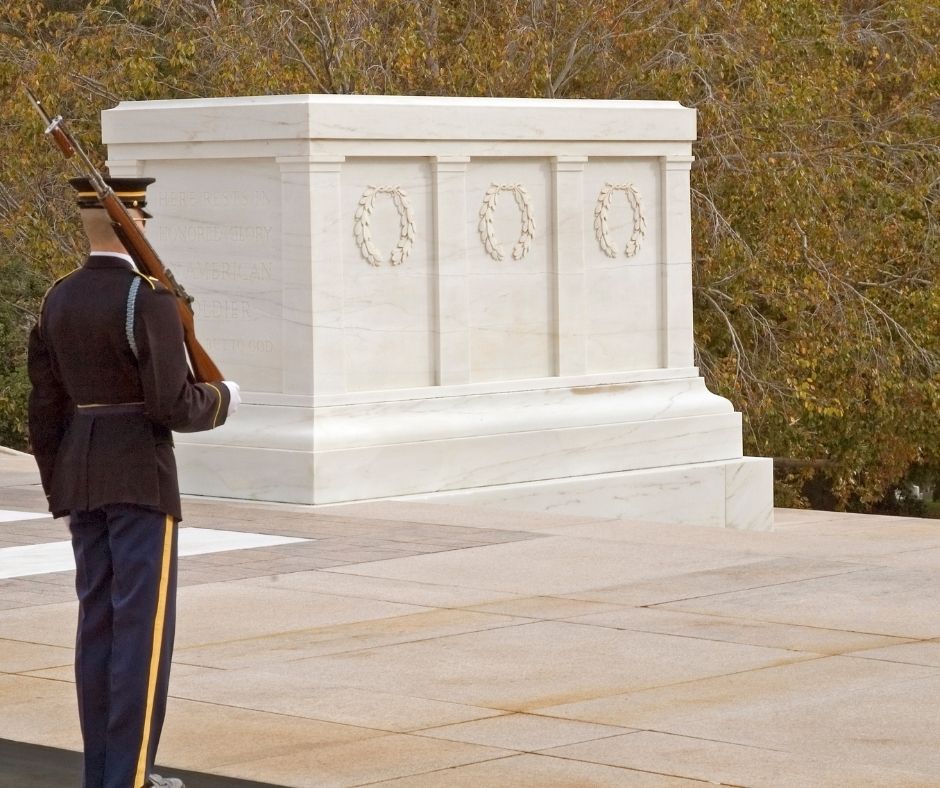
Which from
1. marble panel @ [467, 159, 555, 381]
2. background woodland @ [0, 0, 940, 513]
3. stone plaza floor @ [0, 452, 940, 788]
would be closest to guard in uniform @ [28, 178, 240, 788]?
stone plaza floor @ [0, 452, 940, 788]

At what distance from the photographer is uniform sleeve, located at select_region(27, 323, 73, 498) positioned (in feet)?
18.1

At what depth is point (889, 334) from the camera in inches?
908

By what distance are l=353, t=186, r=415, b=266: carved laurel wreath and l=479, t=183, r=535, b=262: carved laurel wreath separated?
26.1 inches

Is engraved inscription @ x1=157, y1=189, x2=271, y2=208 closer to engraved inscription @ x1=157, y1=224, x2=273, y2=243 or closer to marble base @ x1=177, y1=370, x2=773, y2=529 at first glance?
engraved inscription @ x1=157, y1=224, x2=273, y2=243

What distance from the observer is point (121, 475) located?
5316 mm

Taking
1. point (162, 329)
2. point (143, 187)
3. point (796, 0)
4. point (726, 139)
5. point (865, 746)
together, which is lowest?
point (865, 746)

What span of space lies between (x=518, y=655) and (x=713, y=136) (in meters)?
14.0

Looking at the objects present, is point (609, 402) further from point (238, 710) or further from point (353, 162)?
point (238, 710)

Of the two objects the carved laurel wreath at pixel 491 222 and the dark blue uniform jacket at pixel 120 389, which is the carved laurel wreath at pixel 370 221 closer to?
the carved laurel wreath at pixel 491 222

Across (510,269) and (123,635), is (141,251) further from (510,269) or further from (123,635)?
(510,269)

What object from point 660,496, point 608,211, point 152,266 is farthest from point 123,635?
point 608,211

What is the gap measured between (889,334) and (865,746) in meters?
17.5

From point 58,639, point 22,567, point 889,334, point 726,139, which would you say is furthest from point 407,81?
point 58,639

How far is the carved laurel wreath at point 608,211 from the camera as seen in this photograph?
47.3ft
